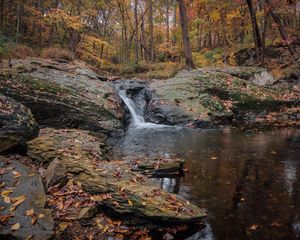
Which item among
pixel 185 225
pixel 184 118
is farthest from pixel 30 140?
pixel 184 118

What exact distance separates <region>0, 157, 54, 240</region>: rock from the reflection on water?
1.91 metres

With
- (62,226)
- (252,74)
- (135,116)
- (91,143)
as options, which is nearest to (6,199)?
(62,226)

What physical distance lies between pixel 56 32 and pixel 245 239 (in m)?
30.7

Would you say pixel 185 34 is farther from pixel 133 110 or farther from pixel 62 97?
pixel 62 97

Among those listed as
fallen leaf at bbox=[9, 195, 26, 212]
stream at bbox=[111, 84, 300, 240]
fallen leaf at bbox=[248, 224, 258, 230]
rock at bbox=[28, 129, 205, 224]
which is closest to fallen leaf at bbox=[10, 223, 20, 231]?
fallen leaf at bbox=[9, 195, 26, 212]

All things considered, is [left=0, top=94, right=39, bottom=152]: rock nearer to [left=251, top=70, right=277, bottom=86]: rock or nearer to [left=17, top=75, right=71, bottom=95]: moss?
[left=17, top=75, right=71, bottom=95]: moss

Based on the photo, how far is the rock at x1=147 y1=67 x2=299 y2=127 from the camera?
12.2 meters

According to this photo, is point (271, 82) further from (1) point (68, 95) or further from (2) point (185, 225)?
A: (2) point (185, 225)

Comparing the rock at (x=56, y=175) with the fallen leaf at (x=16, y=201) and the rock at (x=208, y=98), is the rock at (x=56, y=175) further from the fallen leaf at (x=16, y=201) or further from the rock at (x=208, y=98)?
the rock at (x=208, y=98)

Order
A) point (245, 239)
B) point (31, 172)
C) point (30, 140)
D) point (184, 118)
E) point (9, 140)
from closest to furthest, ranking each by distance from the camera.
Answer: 1. point (245, 239)
2. point (31, 172)
3. point (9, 140)
4. point (30, 140)
5. point (184, 118)

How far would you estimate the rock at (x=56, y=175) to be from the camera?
475 cm

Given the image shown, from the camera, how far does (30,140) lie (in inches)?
247

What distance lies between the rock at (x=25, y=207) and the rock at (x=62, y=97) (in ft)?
15.9

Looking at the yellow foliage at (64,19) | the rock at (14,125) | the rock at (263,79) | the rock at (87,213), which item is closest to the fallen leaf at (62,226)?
the rock at (87,213)
